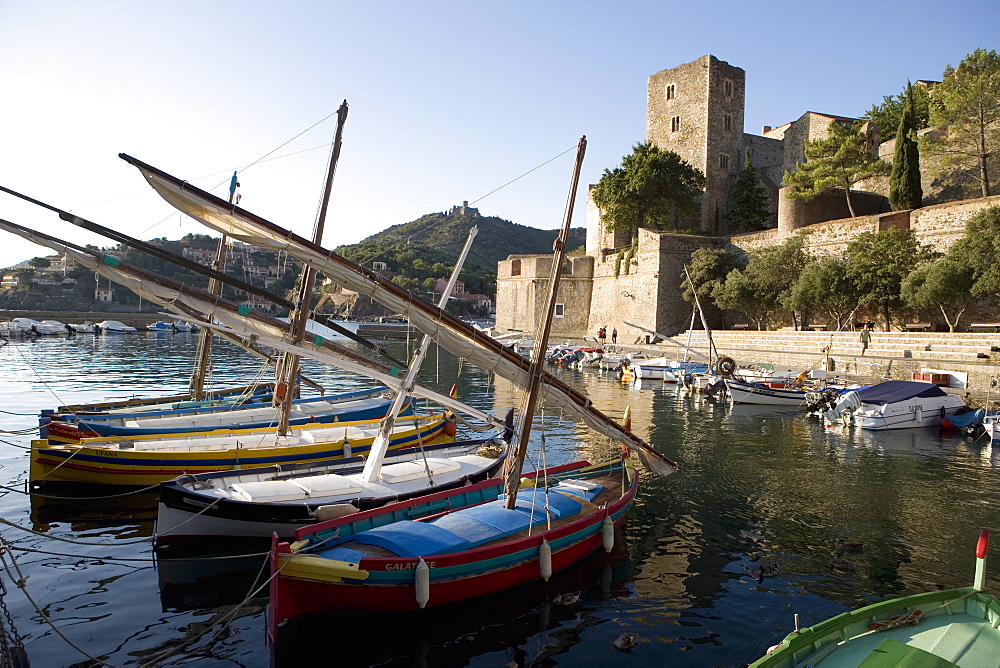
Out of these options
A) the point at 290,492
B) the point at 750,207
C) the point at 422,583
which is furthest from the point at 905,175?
the point at 422,583

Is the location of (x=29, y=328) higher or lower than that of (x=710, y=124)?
lower

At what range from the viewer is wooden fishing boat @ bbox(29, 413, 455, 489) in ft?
42.8

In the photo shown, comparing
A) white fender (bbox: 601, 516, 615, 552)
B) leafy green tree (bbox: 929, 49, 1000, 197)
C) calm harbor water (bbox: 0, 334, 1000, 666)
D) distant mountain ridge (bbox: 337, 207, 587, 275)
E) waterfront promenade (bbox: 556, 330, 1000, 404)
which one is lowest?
calm harbor water (bbox: 0, 334, 1000, 666)

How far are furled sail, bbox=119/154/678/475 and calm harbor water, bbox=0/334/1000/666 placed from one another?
2822mm

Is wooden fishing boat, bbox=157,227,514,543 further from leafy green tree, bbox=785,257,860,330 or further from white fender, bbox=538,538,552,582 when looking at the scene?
leafy green tree, bbox=785,257,860,330

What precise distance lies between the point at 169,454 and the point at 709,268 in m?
40.2

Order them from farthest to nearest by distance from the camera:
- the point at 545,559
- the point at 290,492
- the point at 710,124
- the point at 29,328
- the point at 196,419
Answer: the point at 29,328 < the point at 710,124 < the point at 196,419 < the point at 290,492 < the point at 545,559

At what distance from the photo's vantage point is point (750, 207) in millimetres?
54969

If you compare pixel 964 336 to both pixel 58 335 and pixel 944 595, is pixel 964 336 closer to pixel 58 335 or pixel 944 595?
pixel 944 595

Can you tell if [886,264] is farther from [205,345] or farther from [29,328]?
[29,328]

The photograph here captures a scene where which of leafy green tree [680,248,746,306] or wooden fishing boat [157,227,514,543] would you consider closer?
wooden fishing boat [157,227,514,543]

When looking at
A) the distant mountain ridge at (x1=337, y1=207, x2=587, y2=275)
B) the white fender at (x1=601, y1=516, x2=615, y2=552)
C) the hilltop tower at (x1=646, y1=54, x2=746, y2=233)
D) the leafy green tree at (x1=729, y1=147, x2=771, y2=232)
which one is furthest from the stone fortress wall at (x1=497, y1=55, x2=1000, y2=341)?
the distant mountain ridge at (x1=337, y1=207, x2=587, y2=275)

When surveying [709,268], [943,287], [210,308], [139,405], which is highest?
[709,268]

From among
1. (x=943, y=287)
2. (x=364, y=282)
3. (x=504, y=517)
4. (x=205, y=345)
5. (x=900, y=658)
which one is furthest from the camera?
(x=943, y=287)
